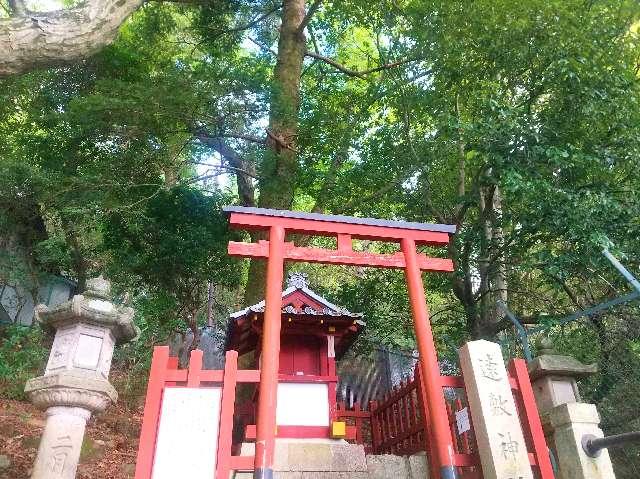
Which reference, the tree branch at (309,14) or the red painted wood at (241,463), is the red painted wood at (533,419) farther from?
the tree branch at (309,14)

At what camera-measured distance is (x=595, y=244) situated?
6.23 m

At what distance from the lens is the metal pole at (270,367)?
4059mm

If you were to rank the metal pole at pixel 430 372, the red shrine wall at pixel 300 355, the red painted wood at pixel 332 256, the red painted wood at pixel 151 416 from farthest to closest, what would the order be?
the red shrine wall at pixel 300 355 < the red painted wood at pixel 332 256 < the metal pole at pixel 430 372 < the red painted wood at pixel 151 416

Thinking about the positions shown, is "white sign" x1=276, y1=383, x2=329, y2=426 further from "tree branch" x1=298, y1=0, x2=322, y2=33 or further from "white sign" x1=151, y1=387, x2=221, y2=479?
"tree branch" x1=298, y1=0, x2=322, y2=33

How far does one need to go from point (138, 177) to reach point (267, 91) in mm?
3700

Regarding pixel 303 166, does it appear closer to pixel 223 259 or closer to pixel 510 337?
pixel 223 259

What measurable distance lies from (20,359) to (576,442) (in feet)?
32.9

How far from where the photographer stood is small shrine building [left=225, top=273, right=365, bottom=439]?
7039mm

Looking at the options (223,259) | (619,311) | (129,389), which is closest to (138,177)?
(223,259)

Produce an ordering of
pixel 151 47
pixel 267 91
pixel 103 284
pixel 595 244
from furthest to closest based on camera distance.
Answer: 1. pixel 151 47
2. pixel 267 91
3. pixel 595 244
4. pixel 103 284

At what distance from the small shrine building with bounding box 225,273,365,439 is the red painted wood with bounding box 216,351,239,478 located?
110 inches

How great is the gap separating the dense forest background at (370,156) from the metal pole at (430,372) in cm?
231

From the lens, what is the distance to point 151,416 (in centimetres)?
413

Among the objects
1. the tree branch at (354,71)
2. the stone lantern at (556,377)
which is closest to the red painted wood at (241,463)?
the stone lantern at (556,377)
